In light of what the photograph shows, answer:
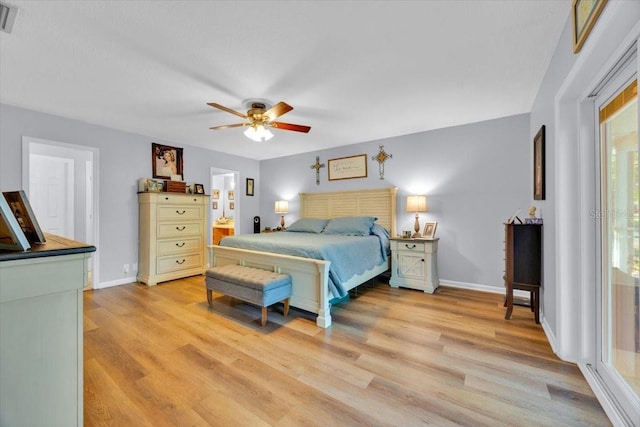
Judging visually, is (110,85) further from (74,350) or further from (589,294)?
(589,294)

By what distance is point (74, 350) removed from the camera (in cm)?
112

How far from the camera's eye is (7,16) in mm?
1635

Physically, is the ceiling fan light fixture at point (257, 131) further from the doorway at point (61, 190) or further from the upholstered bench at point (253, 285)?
the doorway at point (61, 190)

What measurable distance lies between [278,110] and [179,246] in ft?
9.71

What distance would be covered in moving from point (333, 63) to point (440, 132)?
2.36m

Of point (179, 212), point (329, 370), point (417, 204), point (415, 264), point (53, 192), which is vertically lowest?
point (329, 370)

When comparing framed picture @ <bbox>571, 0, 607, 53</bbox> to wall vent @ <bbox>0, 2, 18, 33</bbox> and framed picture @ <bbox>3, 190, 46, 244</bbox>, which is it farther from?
wall vent @ <bbox>0, 2, 18, 33</bbox>

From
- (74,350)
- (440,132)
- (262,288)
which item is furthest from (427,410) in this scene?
(440,132)

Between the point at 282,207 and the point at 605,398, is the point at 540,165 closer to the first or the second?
the point at 605,398

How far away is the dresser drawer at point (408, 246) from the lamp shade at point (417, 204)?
480mm

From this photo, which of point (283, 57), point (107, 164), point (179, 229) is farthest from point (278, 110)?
point (107, 164)

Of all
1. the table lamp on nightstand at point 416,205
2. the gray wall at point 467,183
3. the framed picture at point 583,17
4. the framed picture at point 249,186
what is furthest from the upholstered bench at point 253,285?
the framed picture at point 249,186

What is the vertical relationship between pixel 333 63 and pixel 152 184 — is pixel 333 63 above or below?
above

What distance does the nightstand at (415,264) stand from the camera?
3.54 meters
